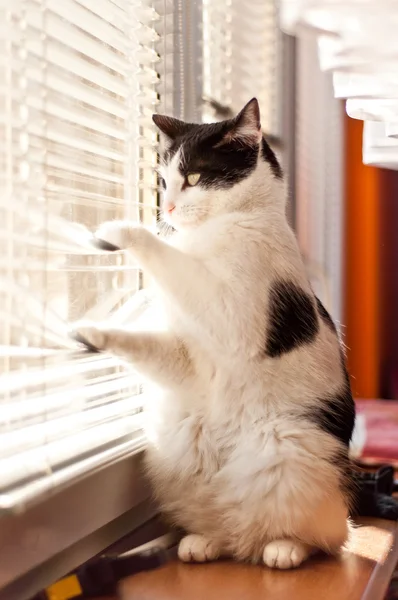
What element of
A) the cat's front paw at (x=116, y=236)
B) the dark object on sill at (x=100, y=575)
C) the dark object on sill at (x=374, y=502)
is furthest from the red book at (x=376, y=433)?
the cat's front paw at (x=116, y=236)

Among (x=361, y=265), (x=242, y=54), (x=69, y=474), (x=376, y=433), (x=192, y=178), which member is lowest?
(x=376, y=433)

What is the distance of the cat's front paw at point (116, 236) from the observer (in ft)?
3.45

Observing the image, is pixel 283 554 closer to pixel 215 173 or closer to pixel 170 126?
pixel 215 173

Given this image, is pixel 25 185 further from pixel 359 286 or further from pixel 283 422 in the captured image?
pixel 359 286

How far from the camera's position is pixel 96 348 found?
1.06m

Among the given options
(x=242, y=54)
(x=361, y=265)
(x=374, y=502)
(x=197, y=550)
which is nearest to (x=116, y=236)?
(x=197, y=550)

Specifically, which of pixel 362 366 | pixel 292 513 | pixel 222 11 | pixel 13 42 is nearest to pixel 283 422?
pixel 292 513

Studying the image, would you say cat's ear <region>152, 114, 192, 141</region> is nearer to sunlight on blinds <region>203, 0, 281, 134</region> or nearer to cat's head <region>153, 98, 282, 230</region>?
cat's head <region>153, 98, 282, 230</region>

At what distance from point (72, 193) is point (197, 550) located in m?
0.56

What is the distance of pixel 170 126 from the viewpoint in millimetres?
1247

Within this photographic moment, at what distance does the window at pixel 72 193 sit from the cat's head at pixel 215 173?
0.28ft

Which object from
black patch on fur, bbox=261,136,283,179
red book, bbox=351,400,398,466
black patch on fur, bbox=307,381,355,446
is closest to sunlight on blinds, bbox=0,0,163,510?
black patch on fur, bbox=261,136,283,179

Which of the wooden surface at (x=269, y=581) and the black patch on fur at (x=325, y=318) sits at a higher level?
the black patch on fur at (x=325, y=318)

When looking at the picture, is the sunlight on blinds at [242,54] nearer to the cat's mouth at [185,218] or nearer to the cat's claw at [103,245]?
the cat's mouth at [185,218]
